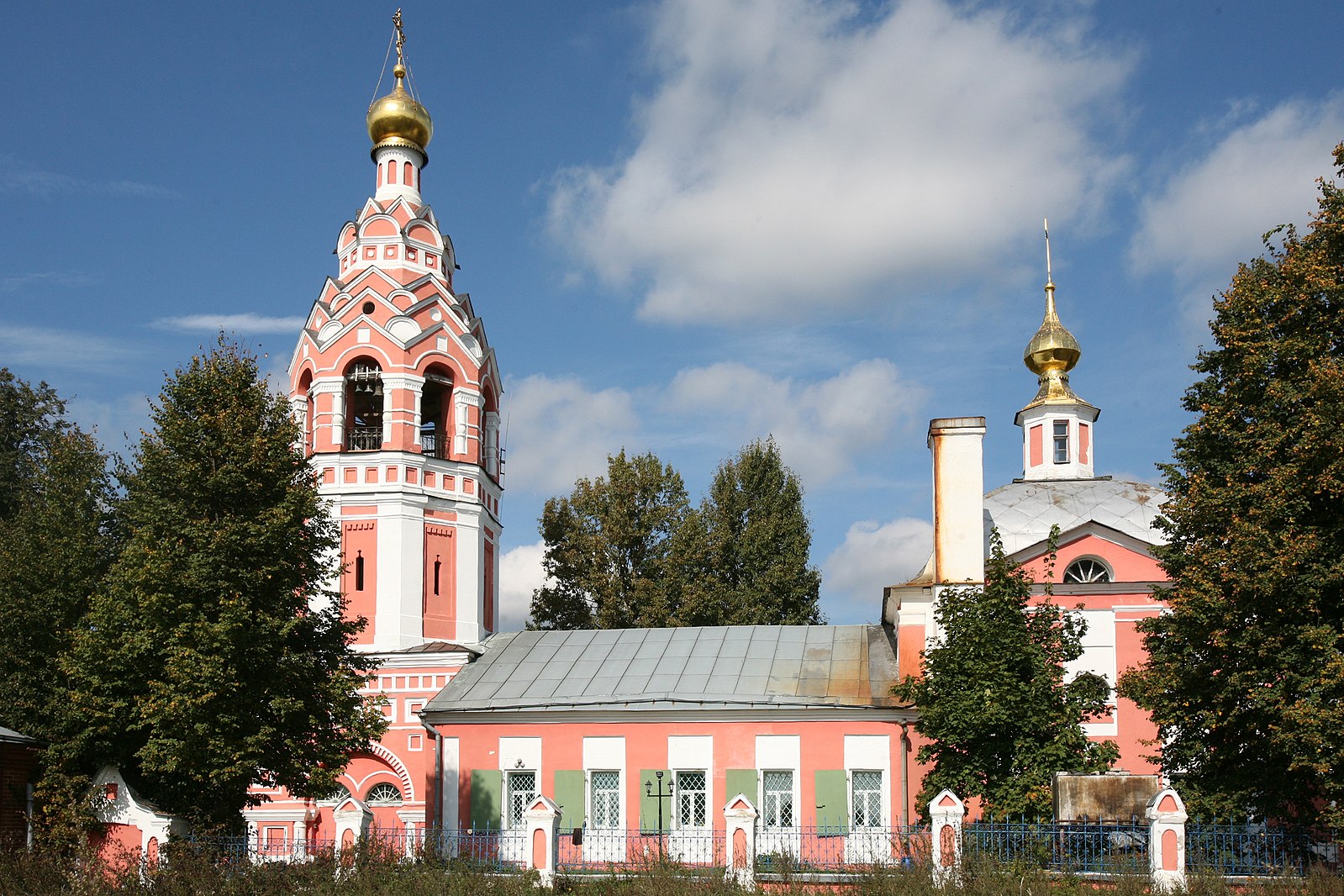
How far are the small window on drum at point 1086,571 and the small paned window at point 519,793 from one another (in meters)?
9.73

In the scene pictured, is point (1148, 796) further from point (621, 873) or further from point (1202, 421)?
point (621, 873)

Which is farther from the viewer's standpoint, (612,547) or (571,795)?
(612,547)

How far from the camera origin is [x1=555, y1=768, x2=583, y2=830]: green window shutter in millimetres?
21125

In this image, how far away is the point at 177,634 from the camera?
1553 cm

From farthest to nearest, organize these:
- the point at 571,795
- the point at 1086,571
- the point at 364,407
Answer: the point at 364,407 → the point at 1086,571 → the point at 571,795

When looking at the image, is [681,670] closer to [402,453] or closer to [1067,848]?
[402,453]

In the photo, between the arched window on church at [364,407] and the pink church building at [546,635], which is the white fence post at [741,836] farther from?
the arched window on church at [364,407]

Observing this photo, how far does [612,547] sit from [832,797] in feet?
39.7

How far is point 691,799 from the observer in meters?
20.9

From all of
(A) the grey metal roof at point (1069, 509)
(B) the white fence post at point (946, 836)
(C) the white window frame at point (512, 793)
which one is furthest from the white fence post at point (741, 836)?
(A) the grey metal roof at point (1069, 509)

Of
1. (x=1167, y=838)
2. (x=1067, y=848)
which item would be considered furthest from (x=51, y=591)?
(x=1167, y=838)

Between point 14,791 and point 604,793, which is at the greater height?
point 14,791

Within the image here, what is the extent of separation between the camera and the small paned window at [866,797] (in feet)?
66.7

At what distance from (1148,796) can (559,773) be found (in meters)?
10.0
